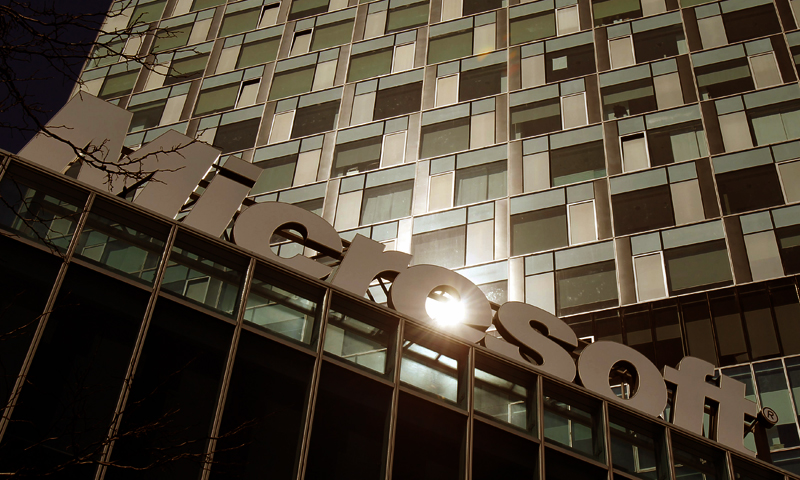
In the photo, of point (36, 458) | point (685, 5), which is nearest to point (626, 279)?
point (685, 5)

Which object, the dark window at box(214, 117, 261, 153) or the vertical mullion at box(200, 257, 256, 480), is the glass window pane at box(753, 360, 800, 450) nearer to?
the vertical mullion at box(200, 257, 256, 480)

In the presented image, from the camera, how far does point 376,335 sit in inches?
688

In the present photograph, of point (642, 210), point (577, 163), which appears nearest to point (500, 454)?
point (642, 210)

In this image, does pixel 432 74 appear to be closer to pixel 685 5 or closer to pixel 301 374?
pixel 685 5

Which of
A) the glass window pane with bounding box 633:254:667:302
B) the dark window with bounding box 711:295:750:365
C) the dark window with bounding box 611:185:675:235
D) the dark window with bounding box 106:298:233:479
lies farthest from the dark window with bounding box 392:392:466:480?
the dark window with bounding box 611:185:675:235

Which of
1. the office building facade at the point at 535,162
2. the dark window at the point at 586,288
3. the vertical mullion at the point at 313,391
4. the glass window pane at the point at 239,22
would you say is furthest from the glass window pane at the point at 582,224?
the glass window pane at the point at 239,22

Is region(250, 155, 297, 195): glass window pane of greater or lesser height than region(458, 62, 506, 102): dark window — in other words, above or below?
below

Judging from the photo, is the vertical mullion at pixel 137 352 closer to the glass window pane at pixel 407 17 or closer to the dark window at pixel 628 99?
the dark window at pixel 628 99

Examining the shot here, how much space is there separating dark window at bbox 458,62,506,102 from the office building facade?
5.8 inches

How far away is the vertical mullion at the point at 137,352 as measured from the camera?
41.8 feet

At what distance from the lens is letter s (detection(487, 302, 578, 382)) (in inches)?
789

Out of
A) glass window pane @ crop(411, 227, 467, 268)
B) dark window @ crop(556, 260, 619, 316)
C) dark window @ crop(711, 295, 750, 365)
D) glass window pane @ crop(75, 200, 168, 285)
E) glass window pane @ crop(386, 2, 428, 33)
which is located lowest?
glass window pane @ crop(75, 200, 168, 285)

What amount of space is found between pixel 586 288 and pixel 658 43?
15.4 m

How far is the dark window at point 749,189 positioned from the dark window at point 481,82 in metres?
13.1
